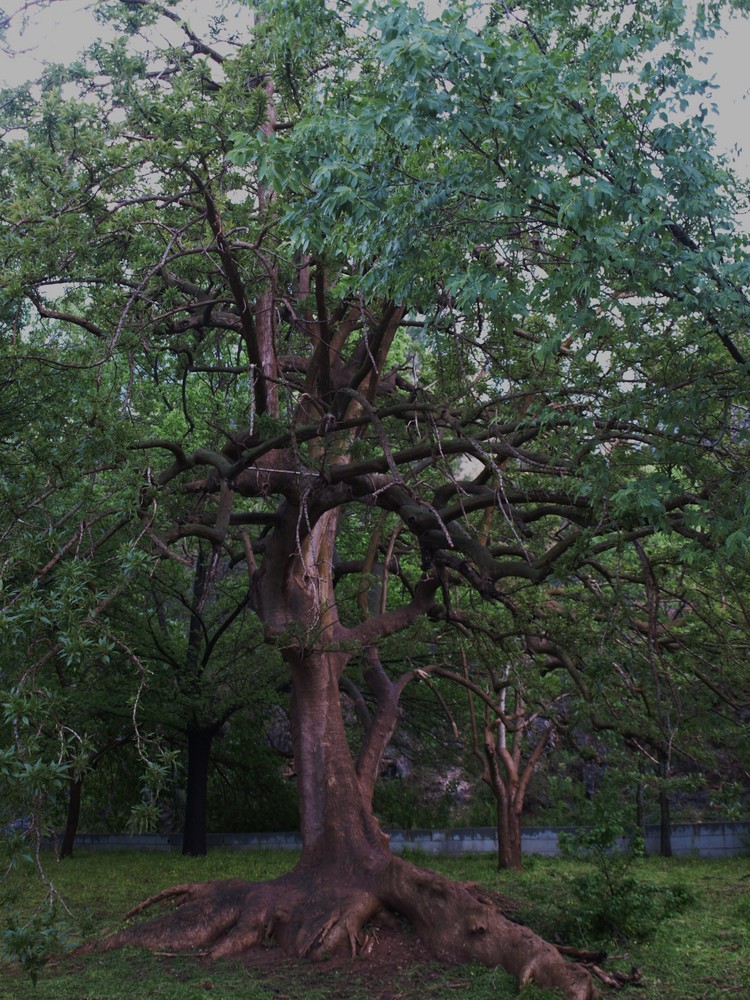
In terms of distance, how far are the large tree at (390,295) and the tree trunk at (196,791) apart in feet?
20.3

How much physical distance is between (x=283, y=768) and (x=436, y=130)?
58.7ft

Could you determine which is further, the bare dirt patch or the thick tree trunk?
the thick tree trunk

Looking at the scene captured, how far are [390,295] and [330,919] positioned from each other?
508 cm

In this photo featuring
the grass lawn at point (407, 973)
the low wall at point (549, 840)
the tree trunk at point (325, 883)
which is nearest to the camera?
the grass lawn at point (407, 973)

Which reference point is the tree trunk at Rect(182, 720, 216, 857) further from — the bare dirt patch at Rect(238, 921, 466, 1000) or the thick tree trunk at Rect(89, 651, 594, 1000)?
the bare dirt patch at Rect(238, 921, 466, 1000)

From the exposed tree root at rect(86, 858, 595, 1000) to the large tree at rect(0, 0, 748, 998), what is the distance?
0.03 m

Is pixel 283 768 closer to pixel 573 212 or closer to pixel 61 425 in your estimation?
pixel 61 425

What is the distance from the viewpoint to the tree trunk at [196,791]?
15680 mm

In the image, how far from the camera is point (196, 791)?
15727mm

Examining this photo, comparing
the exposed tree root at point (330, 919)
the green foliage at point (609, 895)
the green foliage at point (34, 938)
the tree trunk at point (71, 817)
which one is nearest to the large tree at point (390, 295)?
the exposed tree root at point (330, 919)

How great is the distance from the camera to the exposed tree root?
24.1ft

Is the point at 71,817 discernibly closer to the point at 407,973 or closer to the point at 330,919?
the point at 330,919

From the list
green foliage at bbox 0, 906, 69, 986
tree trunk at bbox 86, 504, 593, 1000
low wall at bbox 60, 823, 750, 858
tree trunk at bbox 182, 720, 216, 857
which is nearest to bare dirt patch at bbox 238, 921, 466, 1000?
tree trunk at bbox 86, 504, 593, 1000

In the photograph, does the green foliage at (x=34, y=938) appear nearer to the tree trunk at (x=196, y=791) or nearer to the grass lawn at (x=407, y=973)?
the grass lawn at (x=407, y=973)
